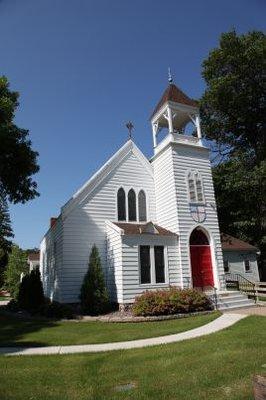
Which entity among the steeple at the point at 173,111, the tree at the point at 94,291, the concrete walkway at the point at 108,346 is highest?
the steeple at the point at 173,111

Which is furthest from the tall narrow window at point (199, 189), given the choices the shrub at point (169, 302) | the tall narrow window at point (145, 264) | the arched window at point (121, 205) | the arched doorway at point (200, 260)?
the shrub at point (169, 302)

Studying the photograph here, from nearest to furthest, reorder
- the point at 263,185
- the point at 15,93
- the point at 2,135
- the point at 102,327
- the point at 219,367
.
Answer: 1. the point at 219,367
2. the point at 102,327
3. the point at 2,135
4. the point at 15,93
5. the point at 263,185

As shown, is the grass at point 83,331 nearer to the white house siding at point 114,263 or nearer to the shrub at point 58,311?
the shrub at point 58,311

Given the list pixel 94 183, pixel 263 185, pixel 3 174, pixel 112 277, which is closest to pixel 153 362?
pixel 112 277

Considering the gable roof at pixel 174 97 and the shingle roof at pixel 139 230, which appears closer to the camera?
the shingle roof at pixel 139 230

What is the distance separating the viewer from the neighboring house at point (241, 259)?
138ft

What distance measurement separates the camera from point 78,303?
2030cm

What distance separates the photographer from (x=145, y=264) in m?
19.7

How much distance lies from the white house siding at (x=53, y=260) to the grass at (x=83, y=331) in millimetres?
4882

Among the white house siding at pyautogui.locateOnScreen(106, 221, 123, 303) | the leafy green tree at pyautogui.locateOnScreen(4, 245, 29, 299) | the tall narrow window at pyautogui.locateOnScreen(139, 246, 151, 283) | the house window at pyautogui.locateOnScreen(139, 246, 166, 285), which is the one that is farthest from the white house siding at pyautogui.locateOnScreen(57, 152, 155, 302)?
the leafy green tree at pyautogui.locateOnScreen(4, 245, 29, 299)

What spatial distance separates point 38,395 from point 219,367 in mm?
3828

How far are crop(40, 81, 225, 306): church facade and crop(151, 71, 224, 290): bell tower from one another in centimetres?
6

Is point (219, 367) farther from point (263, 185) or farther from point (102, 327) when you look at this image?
point (263, 185)

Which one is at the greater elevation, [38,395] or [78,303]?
[78,303]
